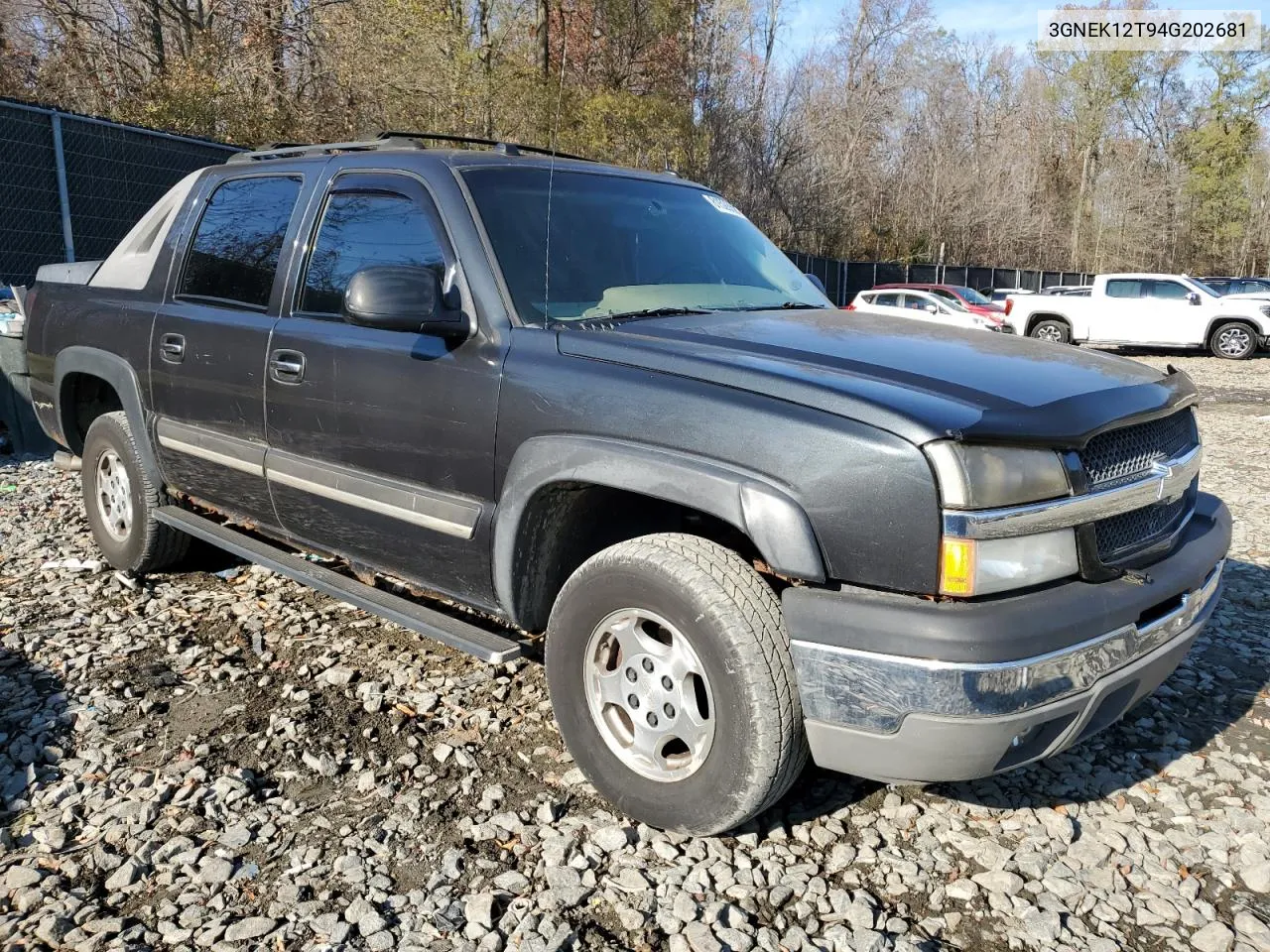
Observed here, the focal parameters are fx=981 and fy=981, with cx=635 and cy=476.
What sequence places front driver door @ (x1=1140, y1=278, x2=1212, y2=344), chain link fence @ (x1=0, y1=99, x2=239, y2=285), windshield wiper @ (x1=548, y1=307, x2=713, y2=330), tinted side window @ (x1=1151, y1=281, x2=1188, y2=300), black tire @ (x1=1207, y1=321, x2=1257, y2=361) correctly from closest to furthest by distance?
windshield wiper @ (x1=548, y1=307, x2=713, y2=330), chain link fence @ (x1=0, y1=99, x2=239, y2=285), black tire @ (x1=1207, y1=321, x2=1257, y2=361), front driver door @ (x1=1140, y1=278, x2=1212, y2=344), tinted side window @ (x1=1151, y1=281, x2=1188, y2=300)

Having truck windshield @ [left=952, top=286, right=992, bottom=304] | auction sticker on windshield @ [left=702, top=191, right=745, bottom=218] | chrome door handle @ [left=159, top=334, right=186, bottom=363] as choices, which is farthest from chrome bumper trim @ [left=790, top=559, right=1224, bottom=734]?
truck windshield @ [left=952, top=286, right=992, bottom=304]

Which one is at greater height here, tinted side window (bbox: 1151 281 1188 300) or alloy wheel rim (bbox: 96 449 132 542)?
tinted side window (bbox: 1151 281 1188 300)

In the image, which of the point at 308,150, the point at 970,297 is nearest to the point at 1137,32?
the point at 970,297

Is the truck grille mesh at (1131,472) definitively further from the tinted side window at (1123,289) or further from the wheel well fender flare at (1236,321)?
the tinted side window at (1123,289)

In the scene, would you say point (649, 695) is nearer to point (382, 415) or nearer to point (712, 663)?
point (712, 663)

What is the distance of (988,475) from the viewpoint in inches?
87.7

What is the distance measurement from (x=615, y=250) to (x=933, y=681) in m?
1.88

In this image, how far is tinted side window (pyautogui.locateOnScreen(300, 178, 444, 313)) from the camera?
3.30 metres

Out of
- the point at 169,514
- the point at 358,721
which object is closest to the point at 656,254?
the point at 358,721

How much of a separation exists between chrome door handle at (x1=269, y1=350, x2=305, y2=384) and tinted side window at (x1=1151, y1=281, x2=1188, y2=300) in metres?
21.2

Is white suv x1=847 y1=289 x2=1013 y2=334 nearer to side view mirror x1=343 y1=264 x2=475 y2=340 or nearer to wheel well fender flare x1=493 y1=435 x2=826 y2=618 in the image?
side view mirror x1=343 y1=264 x2=475 y2=340

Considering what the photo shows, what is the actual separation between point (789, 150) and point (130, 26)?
20.7 m

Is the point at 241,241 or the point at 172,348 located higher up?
the point at 241,241

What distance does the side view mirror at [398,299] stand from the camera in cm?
289
